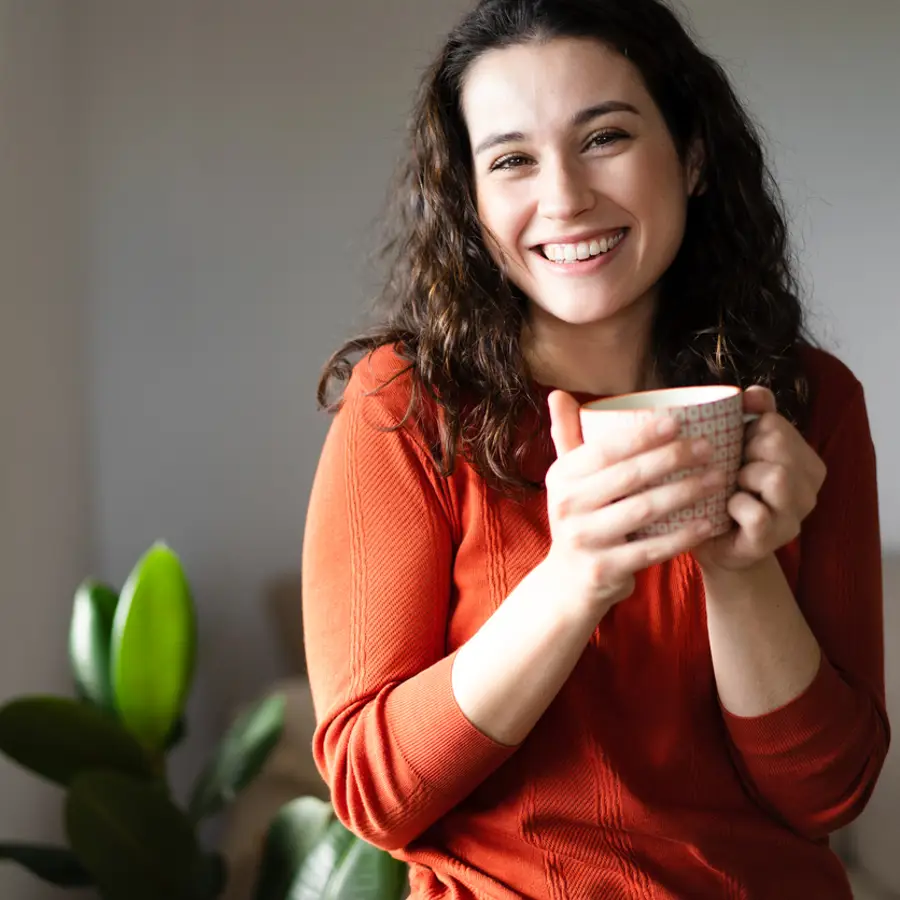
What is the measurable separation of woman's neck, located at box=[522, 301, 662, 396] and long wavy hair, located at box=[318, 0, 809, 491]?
0.02 m

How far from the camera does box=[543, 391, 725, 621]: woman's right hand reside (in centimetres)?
70

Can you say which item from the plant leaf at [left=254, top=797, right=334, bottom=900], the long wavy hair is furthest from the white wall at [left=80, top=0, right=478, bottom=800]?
the long wavy hair

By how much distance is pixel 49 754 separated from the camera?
1.51 meters

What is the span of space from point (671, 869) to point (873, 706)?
0.78 feet

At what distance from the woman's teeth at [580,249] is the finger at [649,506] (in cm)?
32

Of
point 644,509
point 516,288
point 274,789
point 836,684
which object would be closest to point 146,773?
point 274,789

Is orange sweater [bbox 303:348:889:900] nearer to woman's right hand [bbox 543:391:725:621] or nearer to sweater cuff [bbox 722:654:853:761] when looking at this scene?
sweater cuff [bbox 722:654:853:761]

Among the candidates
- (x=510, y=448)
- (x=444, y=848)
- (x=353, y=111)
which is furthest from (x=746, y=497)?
(x=353, y=111)

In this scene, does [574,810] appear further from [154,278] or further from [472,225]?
[154,278]

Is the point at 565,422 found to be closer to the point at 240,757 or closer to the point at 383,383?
the point at 383,383

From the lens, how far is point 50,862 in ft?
5.15

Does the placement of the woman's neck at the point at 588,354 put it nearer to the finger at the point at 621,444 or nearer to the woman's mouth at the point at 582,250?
the woman's mouth at the point at 582,250

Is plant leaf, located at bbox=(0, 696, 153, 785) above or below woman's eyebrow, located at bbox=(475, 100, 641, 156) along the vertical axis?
below

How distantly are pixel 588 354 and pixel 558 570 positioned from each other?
34cm
